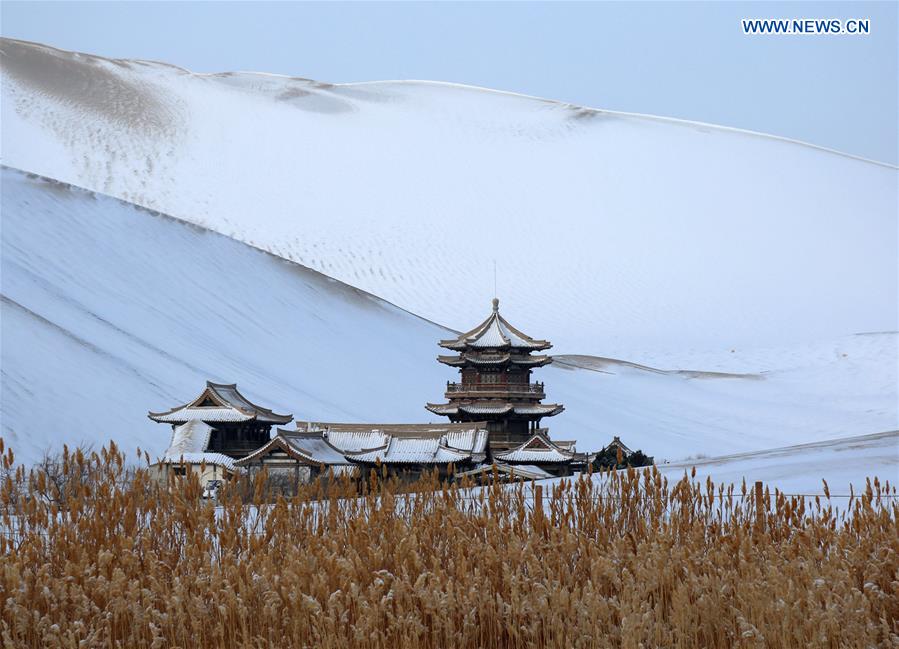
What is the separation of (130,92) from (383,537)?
7792cm

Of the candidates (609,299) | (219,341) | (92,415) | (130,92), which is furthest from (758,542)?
(130,92)

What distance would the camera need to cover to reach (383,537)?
6363 mm

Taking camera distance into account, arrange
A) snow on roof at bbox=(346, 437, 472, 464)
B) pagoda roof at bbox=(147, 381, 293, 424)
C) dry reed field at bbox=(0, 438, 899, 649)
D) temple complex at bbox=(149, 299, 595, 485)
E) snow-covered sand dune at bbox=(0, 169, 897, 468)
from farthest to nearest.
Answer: snow-covered sand dune at bbox=(0, 169, 897, 468) → pagoda roof at bbox=(147, 381, 293, 424) → snow on roof at bbox=(346, 437, 472, 464) → temple complex at bbox=(149, 299, 595, 485) → dry reed field at bbox=(0, 438, 899, 649)

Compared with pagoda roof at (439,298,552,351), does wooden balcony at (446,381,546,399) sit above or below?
below

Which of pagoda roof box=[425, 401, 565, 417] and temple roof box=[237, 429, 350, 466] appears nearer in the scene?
temple roof box=[237, 429, 350, 466]

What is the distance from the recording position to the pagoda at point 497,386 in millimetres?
27281

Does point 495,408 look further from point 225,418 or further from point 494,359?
point 225,418

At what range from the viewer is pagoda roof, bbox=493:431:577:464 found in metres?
24.4

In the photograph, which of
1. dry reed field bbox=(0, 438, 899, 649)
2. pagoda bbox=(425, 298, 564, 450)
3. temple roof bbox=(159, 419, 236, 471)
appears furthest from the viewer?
pagoda bbox=(425, 298, 564, 450)

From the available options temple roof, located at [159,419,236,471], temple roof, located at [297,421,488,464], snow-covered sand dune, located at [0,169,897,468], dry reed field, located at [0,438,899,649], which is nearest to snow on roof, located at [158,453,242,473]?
temple roof, located at [159,419,236,471]

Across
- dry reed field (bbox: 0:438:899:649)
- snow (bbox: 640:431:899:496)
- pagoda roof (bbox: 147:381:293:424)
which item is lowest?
dry reed field (bbox: 0:438:899:649)

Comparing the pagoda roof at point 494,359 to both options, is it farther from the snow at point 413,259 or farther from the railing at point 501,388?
the snow at point 413,259

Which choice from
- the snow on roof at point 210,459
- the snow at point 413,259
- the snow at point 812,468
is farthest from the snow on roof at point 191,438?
the snow at point 812,468

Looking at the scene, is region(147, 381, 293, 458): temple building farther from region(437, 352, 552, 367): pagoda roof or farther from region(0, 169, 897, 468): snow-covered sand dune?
region(0, 169, 897, 468): snow-covered sand dune
